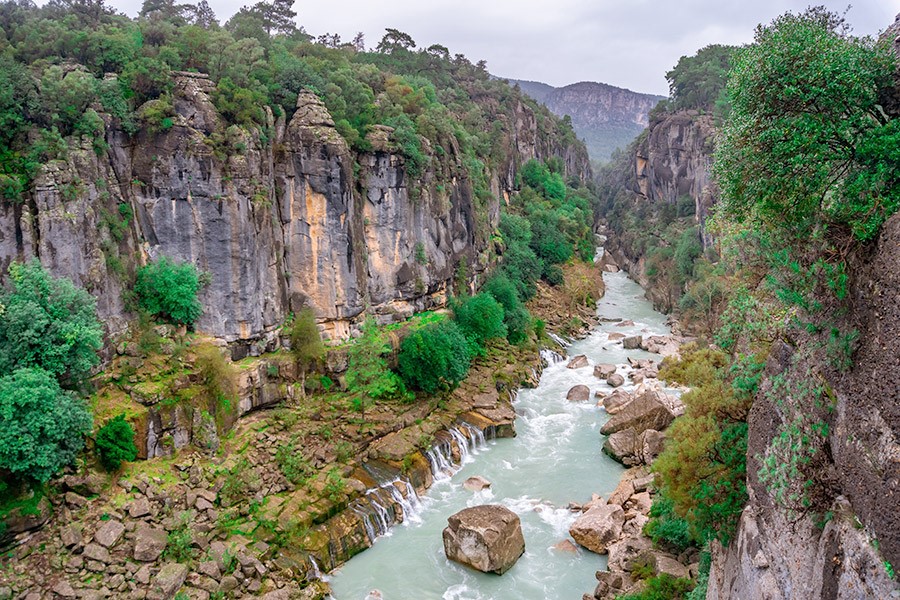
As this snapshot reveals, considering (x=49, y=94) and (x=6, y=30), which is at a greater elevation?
(x=6, y=30)

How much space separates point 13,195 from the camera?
55.6 feet

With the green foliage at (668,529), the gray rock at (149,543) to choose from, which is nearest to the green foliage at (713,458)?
the green foliage at (668,529)

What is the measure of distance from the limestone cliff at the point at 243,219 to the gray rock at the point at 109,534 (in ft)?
21.4

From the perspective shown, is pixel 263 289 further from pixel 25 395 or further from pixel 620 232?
pixel 620 232

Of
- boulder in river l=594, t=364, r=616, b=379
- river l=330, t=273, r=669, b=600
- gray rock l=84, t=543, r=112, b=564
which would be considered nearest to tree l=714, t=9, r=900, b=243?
river l=330, t=273, r=669, b=600

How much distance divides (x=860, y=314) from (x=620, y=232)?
70049 mm

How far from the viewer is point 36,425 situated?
14.7 metres

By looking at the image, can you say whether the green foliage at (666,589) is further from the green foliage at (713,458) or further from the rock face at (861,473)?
the rock face at (861,473)

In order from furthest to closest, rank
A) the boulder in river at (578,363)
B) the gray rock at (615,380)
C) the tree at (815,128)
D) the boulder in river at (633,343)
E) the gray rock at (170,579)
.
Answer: the boulder in river at (633,343) → the boulder in river at (578,363) → the gray rock at (615,380) → the gray rock at (170,579) → the tree at (815,128)

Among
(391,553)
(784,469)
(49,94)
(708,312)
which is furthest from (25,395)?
(708,312)

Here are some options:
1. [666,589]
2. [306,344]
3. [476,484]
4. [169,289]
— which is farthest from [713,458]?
[169,289]

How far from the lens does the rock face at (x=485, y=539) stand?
55.7 feet

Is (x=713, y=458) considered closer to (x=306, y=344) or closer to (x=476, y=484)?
(x=476, y=484)

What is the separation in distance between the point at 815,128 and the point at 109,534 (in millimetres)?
18160
